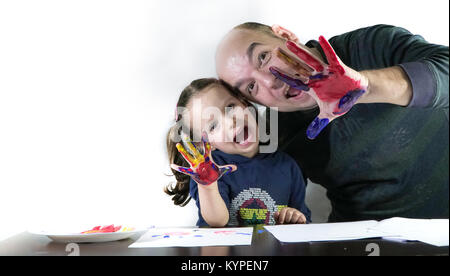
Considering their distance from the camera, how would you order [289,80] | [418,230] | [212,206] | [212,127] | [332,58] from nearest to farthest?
[418,230] → [332,58] → [289,80] → [212,206] → [212,127]

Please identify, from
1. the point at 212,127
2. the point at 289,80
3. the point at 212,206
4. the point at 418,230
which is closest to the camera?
the point at 418,230

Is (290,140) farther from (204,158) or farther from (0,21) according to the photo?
(0,21)

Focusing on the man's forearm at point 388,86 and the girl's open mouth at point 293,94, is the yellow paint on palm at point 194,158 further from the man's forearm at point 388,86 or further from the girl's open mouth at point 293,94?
the man's forearm at point 388,86

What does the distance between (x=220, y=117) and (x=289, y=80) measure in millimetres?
284

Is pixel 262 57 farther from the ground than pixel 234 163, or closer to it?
farther from the ground

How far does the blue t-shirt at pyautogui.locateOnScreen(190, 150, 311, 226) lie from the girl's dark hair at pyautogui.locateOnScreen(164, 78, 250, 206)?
0.05 metres

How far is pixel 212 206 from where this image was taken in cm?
126

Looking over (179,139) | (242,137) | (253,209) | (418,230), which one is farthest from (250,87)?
(418,230)

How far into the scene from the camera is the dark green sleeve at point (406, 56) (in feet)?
3.51

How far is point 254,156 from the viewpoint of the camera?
1414mm

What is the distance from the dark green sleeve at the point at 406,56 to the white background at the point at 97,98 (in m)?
0.33

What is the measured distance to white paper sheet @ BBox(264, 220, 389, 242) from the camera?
887 mm

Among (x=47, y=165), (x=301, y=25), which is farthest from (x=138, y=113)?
(x=301, y=25)

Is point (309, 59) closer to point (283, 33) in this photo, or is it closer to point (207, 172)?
point (283, 33)
